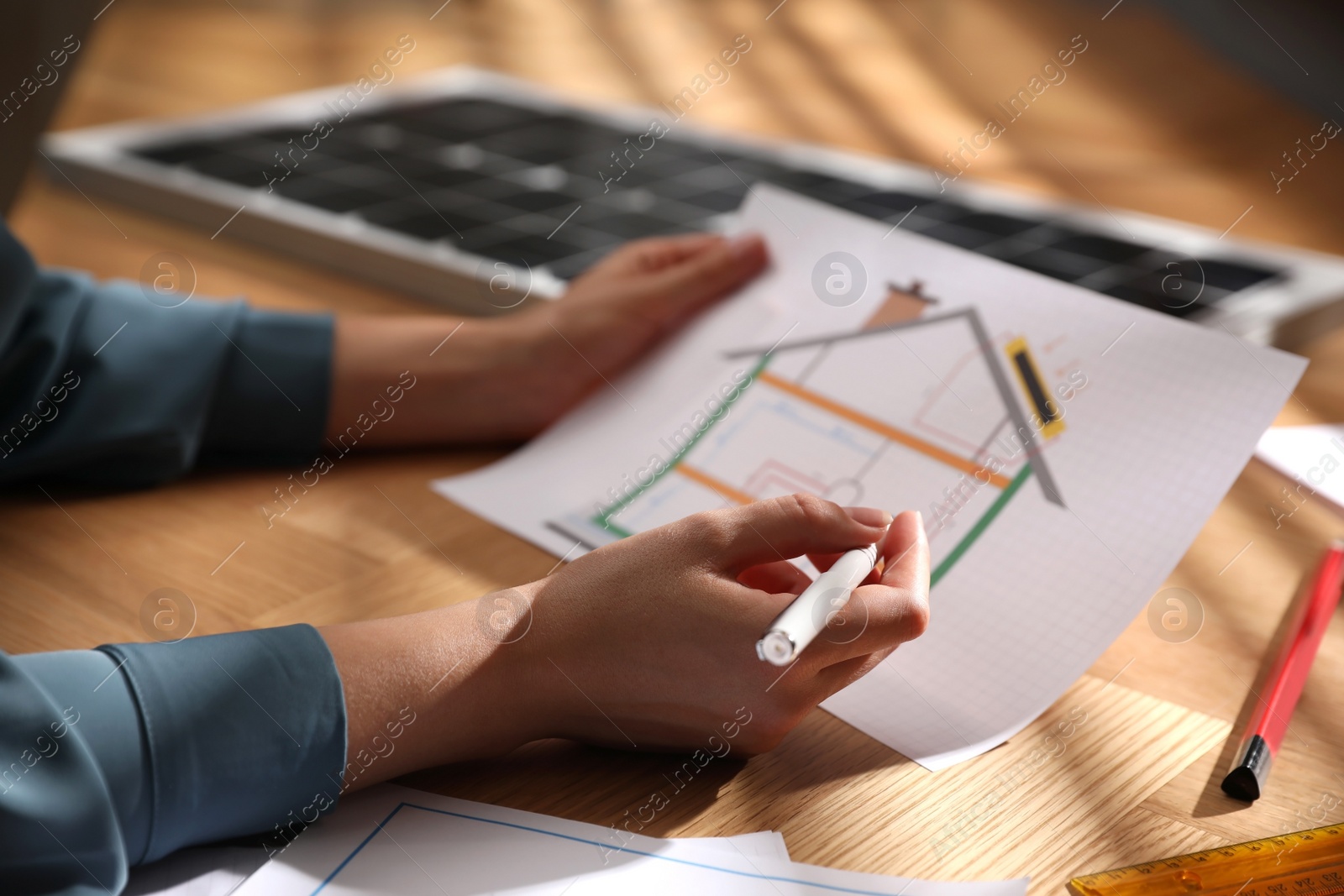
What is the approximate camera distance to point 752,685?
0.44 m

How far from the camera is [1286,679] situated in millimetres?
487

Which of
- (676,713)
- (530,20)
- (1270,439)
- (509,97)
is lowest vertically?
(676,713)

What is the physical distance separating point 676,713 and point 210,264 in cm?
71

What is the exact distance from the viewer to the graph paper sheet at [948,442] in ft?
1.65

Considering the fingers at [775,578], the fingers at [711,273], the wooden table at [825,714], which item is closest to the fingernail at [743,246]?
the fingers at [711,273]

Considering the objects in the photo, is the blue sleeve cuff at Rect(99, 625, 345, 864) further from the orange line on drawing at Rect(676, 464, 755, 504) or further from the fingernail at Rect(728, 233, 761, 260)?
the fingernail at Rect(728, 233, 761, 260)

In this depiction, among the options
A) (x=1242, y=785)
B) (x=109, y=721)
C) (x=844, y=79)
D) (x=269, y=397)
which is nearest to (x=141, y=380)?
(x=269, y=397)

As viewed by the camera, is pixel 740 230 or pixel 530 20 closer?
pixel 740 230

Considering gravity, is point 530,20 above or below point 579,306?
above

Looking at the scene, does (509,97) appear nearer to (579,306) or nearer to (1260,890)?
(579,306)

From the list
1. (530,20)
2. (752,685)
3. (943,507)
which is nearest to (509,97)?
(530,20)

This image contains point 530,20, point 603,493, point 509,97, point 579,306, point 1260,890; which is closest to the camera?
point 1260,890

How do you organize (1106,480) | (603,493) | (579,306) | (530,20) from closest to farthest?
1. (1106,480)
2. (603,493)
3. (579,306)
4. (530,20)

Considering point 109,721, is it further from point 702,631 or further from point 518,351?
point 518,351
